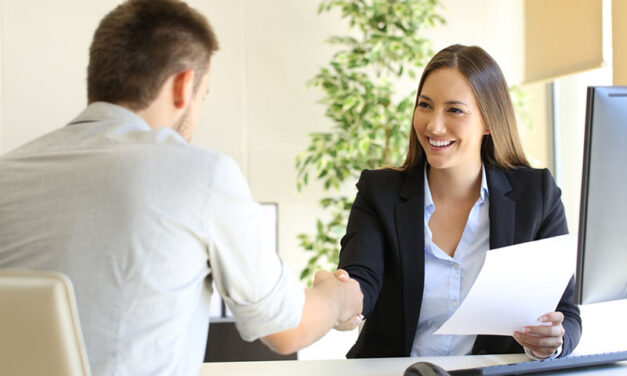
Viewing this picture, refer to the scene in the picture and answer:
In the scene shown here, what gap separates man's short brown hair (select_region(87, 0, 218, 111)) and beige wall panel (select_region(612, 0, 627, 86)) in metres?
2.01

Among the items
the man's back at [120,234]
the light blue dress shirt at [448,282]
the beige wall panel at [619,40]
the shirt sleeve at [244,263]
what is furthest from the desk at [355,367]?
the beige wall panel at [619,40]

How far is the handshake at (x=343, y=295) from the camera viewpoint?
1.68 m

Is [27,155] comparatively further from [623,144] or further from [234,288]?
[623,144]

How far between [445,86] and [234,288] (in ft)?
3.66

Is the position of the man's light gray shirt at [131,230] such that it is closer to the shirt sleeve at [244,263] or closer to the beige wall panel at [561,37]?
the shirt sleeve at [244,263]

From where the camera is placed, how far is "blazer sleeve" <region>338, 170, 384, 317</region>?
1925mm

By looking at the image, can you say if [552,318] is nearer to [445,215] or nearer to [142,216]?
[445,215]

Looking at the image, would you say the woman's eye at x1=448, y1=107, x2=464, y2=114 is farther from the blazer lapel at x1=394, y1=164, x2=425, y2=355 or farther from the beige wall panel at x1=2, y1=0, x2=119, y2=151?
the beige wall panel at x1=2, y1=0, x2=119, y2=151

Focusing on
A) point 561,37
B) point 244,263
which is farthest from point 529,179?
point 561,37

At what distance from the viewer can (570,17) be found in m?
3.46

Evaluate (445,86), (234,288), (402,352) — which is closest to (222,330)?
(402,352)

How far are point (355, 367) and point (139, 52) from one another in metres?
0.89

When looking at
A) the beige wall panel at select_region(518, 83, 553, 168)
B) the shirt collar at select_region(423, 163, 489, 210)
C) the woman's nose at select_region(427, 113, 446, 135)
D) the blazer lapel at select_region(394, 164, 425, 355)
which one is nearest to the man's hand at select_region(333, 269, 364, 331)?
the blazer lapel at select_region(394, 164, 425, 355)

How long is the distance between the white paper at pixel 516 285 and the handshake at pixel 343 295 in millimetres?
249
